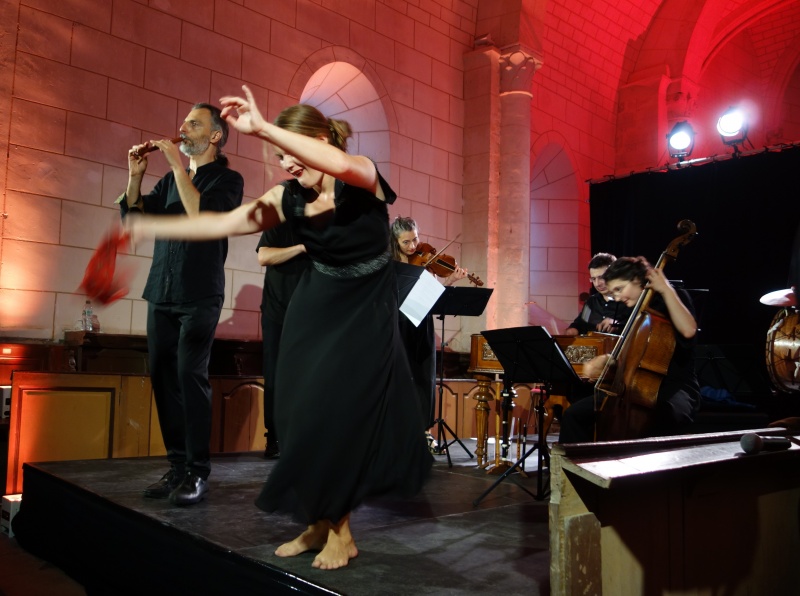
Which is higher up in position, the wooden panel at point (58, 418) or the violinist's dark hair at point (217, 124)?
the violinist's dark hair at point (217, 124)

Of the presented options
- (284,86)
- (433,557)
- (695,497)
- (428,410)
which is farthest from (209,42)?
(695,497)

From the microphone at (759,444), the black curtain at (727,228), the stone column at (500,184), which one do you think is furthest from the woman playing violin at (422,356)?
the black curtain at (727,228)

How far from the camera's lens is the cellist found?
349 cm

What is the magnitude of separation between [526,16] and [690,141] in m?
3.17

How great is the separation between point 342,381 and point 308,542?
59cm

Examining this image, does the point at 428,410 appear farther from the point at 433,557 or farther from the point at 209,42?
the point at 209,42

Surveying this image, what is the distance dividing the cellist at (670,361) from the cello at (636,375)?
0.06m

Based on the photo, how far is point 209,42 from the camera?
262 inches

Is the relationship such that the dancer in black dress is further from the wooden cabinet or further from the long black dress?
the wooden cabinet

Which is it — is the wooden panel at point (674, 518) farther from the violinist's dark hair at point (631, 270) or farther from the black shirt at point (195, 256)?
the black shirt at point (195, 256)

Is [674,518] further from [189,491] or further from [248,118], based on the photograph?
[189,491]

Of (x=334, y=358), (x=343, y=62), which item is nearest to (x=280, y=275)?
(x=334, y=358)

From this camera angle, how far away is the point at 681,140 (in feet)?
33.3

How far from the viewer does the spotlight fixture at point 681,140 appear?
1009 centimetres
